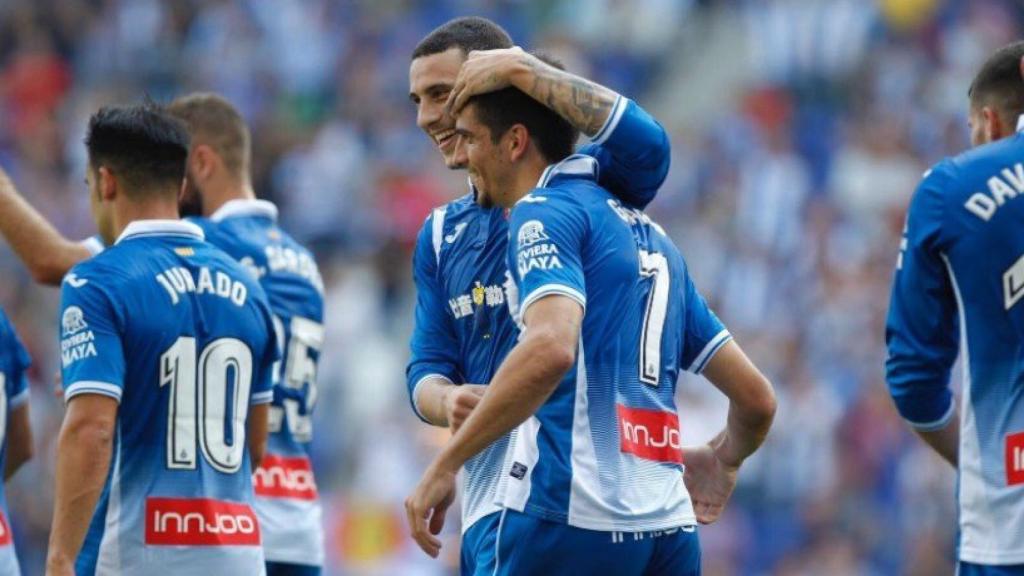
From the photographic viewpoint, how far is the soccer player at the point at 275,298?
821 cm

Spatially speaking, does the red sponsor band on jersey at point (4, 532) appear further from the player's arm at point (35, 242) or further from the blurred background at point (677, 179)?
the blurred background at point (677, 179)

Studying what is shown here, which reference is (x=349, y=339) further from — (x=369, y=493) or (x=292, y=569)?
(x=292, y=569)

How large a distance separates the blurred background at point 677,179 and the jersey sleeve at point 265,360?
706cm

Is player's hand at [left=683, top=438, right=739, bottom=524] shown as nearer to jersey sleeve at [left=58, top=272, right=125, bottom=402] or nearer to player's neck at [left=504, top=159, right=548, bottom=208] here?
player's neck at [left=504, top=159, right=548, bottom=208]

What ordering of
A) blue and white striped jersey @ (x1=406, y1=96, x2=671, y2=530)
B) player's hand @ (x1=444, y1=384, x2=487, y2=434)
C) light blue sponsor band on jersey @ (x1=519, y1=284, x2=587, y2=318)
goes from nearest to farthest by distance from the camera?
light blue sponsor band on jersey @ (x1=519, y1=284, x2=587, y2=318) < player's hand @ (x1=444, y1=384, x2=487, y2=434) < blue and white striped jersey @ (x1=406, y1=96, x2=671, y2=530)

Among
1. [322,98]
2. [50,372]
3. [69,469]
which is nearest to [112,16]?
[322,98]

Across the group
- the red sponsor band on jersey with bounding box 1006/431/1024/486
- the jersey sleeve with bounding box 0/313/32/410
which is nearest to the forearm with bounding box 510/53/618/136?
the red sponsor band on jersey with bounding box 1006/431/1024/486

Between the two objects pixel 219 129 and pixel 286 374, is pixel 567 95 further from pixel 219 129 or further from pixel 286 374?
pixel 219 129

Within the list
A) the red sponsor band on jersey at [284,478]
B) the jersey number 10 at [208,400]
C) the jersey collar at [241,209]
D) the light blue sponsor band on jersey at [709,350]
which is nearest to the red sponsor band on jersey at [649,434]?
the light blue sponsor band on jersey at [709,350]

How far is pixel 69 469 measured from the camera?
6277 millimetres

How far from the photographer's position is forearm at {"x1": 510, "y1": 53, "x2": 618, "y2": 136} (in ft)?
19.0

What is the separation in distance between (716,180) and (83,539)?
1310 cm

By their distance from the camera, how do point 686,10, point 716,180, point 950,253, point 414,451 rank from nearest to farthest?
point 950,253 → point 414,451 → point 716,180 → point 686,10

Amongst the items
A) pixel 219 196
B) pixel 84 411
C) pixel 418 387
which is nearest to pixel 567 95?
pixel 418 387
